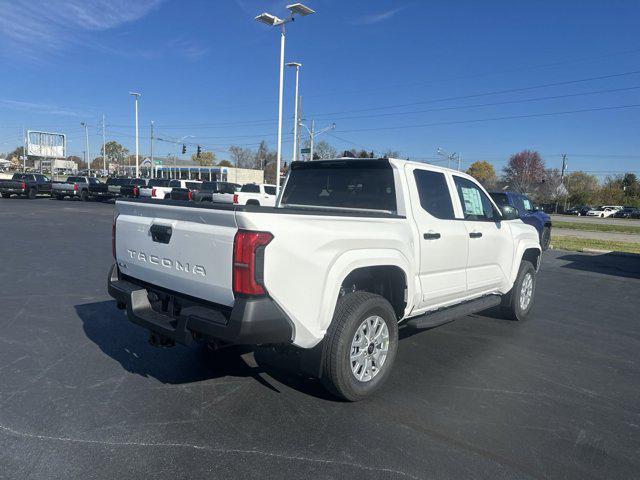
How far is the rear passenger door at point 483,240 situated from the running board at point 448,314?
0.41 feet

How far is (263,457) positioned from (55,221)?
17.7 m

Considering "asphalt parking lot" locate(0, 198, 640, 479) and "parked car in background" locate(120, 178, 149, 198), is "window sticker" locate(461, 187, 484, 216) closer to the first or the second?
"asphalt parking lot" locate(0, 198, 640, 479)

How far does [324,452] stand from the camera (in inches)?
120

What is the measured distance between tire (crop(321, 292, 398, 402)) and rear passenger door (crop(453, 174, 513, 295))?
5.37 feet

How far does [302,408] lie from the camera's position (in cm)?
365

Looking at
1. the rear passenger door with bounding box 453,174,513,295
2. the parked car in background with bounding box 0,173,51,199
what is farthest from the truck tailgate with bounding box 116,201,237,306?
the parked car in background with bounding box 0,173,51,199

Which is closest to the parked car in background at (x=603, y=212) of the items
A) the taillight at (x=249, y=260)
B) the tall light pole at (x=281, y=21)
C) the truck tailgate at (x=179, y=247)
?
the tall light pole at (x=281, y=21)

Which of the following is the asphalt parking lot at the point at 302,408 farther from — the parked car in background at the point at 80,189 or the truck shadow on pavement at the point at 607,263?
the parked car in background at the point at 80,189

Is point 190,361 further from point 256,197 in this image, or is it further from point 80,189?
point 80,189

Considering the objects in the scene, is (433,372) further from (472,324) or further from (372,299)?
(472,324)

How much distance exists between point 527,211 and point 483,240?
10.5m

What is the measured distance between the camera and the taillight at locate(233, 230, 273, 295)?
3004 mm

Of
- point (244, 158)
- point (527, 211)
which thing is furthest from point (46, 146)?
point (527, 211)

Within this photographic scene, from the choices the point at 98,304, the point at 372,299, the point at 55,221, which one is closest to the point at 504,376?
the point at 372,299
